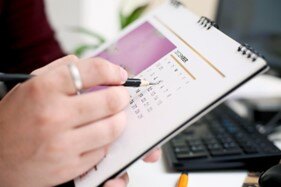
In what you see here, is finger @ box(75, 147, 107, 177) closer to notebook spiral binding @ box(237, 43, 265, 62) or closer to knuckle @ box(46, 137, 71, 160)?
knuckle @ box(46, 137, 71, 160)

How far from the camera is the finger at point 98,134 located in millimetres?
294

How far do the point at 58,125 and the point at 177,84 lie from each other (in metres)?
0.14

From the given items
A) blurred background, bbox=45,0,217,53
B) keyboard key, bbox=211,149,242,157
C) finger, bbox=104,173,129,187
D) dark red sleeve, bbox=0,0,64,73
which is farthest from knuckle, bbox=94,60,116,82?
blurred background, bbox=45,0,217,53

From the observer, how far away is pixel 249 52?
335 mm

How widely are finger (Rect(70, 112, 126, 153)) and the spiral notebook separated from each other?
1.1 inches

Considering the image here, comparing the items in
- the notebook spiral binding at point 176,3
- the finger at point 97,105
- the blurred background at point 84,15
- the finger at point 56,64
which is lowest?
the finger at point 97,105

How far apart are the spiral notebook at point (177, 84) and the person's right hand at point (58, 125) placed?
0.08ft

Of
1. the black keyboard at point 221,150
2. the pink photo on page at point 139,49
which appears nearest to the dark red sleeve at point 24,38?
the pink photo on page at point 139,49

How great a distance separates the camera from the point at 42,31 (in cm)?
84

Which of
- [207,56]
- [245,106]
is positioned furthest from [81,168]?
[245,106]

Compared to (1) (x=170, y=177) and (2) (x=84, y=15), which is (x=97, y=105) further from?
(2) (x=84, y=15)

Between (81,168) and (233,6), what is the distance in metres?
0.59

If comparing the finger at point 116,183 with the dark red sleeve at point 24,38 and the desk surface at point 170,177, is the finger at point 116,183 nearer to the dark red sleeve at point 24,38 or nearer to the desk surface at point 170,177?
the desk surface at point 170,177

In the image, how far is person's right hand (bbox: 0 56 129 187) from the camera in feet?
0.93
